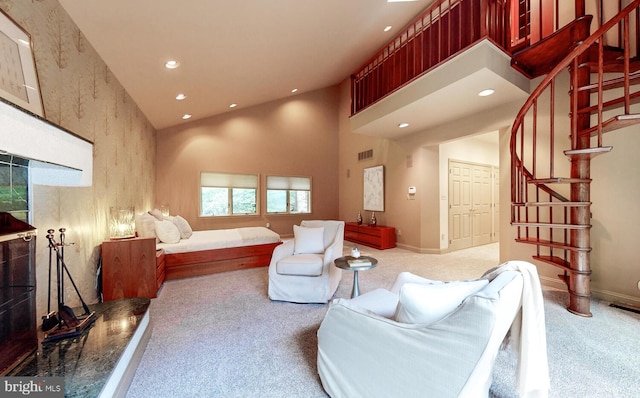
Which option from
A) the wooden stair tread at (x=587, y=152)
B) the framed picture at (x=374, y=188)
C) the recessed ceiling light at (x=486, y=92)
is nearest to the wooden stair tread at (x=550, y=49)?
the recessed ceiling light at (x=486, y=92)

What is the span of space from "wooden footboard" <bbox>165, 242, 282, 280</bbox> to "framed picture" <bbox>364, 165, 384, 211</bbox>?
9.85 feet

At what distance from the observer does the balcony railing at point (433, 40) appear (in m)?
2.99

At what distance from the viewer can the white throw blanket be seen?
46.4 inches

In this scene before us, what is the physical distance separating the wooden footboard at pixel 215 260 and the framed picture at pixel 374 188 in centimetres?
300

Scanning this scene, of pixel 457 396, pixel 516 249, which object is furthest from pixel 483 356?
pixel 516 249

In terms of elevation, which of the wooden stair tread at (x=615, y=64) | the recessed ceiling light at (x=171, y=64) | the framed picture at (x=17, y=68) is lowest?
the framed picture at (x=17, y=68)

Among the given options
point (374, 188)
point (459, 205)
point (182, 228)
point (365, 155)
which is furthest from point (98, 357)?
point (365, 155)

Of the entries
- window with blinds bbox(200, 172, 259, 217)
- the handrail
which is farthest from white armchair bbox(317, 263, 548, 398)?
window with blinds bbox(200, 172, 259, 217)

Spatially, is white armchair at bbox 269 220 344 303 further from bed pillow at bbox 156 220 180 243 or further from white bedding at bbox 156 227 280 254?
bed pillow at bbox 156 220 180 243

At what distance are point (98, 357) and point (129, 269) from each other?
1719 mm

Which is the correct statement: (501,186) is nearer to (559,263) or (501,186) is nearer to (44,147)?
(559,263)

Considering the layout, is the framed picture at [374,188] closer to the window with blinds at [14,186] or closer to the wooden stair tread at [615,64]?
the wooden stair tread at [615,64]

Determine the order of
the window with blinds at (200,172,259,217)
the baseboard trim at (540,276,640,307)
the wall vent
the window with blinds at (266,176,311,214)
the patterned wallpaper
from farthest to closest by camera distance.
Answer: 1. the window with blinds at (266,176,311,214)
2. the wall vent
3. the window with blinds at (200,172,259,217)
4. the baseboard trim at (540,276,640,307)
5. the patterned wallpaper

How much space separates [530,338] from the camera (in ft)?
3.92
